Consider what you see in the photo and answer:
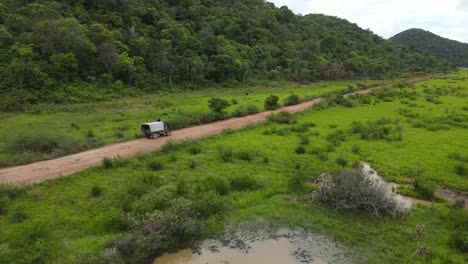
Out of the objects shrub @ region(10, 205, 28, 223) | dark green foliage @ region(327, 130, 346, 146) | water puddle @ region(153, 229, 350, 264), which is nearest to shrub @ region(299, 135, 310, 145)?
dark green foliage @ region(327, 130, 346, 146)

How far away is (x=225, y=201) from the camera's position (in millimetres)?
15648

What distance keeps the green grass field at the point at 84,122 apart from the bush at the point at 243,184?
41.8 ft

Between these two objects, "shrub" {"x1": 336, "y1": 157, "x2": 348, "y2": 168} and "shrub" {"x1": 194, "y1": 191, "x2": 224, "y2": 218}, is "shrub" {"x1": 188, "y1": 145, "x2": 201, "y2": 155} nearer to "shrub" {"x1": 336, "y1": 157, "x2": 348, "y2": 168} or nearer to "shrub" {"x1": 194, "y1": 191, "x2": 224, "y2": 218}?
"shrub" {"x1": 194, "y1": 191, "x2": 224, "y2": 218}

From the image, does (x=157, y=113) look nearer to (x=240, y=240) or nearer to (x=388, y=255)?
(x=240, y=240)

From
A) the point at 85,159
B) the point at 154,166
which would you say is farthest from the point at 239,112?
the point at 85,159

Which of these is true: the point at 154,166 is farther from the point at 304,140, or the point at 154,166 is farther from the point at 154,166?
the point at 304,140

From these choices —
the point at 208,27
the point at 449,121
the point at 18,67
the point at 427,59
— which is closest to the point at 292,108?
the point at 449,121

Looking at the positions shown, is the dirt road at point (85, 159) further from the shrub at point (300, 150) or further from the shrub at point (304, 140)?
the shrub at point (300, 150)

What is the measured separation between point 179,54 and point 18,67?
31438 mm

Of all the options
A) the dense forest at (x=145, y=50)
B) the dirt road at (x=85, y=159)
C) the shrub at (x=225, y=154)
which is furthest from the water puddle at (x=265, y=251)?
the dense forest at (x=145, y=50)

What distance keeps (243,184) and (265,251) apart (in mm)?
5633

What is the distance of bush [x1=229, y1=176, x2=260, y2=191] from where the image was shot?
17.7 metres

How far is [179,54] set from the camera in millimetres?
69062

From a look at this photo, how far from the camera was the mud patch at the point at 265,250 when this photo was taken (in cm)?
1189
